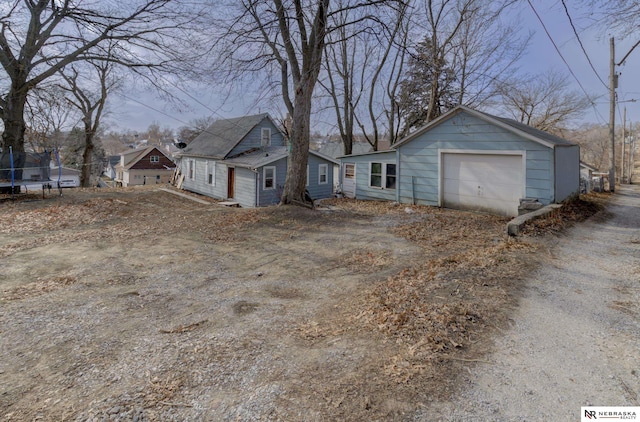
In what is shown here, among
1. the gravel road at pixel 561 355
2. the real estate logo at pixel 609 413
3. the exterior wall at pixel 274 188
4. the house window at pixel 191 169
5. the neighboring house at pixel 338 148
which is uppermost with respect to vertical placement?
the neighboring house at pixel 338 148

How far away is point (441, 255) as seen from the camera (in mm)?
5984

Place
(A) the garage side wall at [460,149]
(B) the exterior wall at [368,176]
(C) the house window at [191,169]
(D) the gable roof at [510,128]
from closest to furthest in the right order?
(D) the gable roof at [510,128], (A) the garage side wall at [460,149], (B) the exterior wall at [368,176], (C) the house window at [191,169]

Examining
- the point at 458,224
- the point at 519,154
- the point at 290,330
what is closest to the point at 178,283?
the point at 290,330

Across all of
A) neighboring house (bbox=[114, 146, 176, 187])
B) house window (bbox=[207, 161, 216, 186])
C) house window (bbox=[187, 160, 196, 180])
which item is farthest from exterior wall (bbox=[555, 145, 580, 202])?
neighboring house (bbox=[114, 146, 176, 187])

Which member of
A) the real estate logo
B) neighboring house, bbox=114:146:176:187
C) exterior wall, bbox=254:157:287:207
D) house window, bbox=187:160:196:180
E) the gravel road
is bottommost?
the real estate logo

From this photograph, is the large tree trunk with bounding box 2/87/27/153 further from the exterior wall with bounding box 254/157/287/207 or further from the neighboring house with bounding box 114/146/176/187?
the neighboring house with bounding box 114/146/176/187

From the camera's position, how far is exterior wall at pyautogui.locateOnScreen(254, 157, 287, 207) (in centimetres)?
1784

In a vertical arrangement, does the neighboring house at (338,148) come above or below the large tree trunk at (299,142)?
above

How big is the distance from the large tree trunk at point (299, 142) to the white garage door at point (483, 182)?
15.5 feet

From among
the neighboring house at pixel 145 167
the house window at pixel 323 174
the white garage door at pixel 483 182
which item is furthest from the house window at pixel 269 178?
the neighboring house at pixel 145 167

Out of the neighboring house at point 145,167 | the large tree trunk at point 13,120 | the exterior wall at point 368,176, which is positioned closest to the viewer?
the large tree trunk at point 13,120

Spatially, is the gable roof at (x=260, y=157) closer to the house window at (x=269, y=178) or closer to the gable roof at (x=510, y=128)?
the house window at (x=269, y=178)

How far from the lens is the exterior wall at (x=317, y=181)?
65.0 feet

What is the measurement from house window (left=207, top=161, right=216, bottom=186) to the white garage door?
13.8 m
